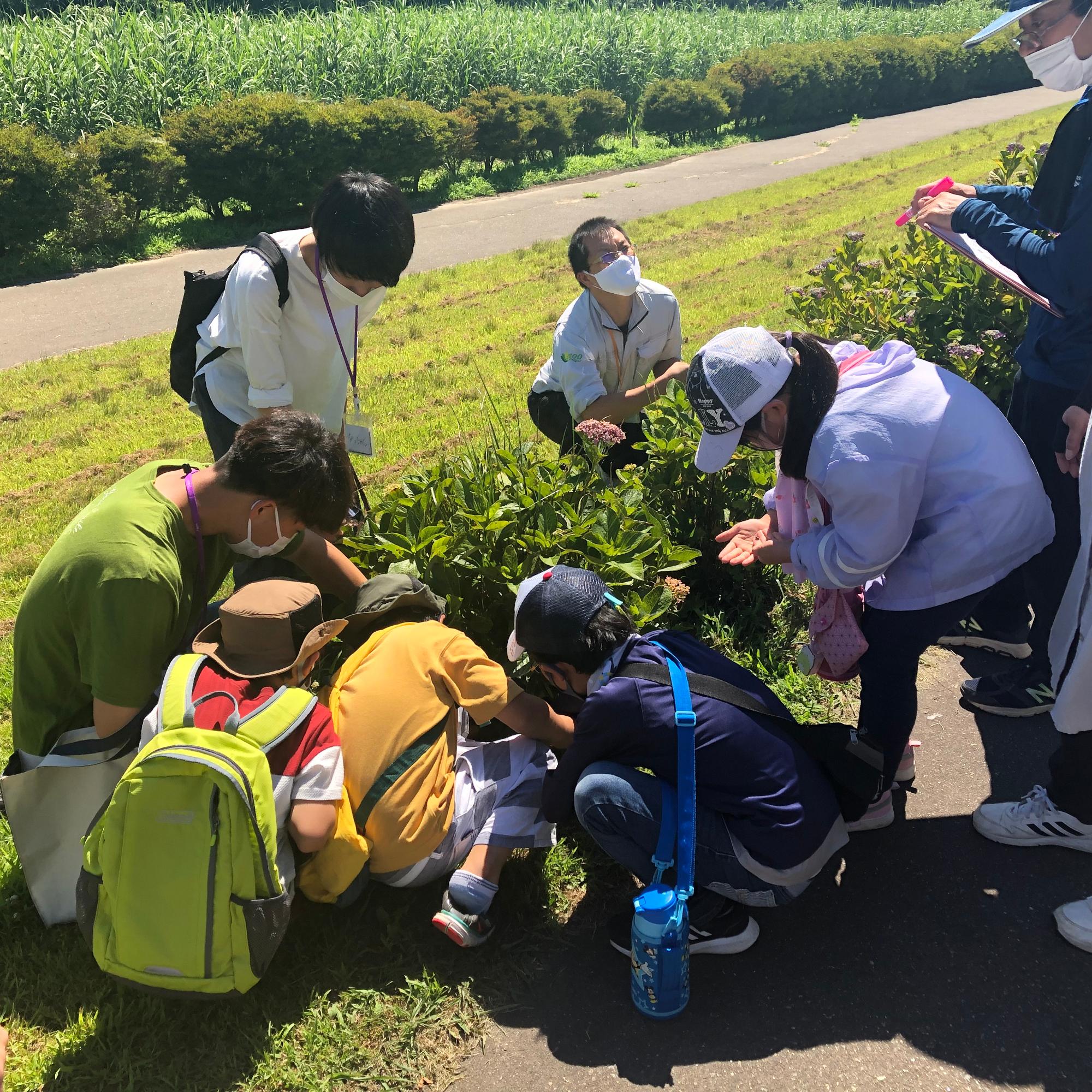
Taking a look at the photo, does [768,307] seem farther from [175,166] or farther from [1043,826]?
[175,166]

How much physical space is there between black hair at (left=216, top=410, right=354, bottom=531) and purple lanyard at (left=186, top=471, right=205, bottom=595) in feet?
0.28

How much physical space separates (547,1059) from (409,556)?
174 centimetres

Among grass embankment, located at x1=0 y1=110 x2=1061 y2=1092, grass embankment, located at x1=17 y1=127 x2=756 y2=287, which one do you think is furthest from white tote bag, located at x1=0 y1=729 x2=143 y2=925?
grass embankment, located at x1=17 y1=127 x2=756 y2=287

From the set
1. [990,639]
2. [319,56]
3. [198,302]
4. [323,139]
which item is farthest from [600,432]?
[319,56]

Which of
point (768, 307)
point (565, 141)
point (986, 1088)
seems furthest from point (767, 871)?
point (565, 141)

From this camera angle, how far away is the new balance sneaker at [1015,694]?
11.9ft

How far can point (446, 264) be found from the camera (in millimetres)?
11844

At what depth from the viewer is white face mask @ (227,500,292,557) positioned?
9.23 feet

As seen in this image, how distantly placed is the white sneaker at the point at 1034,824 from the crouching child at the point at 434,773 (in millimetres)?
1352

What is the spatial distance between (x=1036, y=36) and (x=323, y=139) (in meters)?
13.1

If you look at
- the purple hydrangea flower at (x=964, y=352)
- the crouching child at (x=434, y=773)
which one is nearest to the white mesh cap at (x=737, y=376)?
the crouching child at (x=434, y=773)

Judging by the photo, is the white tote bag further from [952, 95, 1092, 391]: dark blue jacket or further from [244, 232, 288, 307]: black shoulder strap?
[952, 95, 1092, 391]: dark blue jacket

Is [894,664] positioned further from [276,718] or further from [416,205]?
[416,205]

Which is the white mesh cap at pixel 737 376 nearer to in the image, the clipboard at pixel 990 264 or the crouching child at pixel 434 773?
the crouching child at pixel 434 773
